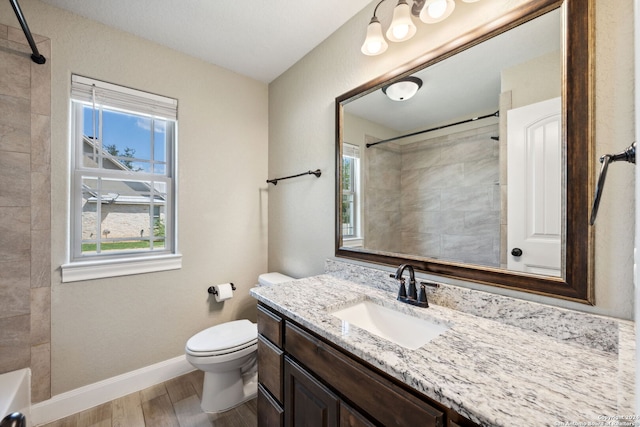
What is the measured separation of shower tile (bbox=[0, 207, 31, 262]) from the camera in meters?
1.40

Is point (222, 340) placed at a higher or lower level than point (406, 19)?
lower

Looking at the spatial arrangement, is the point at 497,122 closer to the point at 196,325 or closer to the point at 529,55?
the point at 529,55

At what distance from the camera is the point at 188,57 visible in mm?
2014

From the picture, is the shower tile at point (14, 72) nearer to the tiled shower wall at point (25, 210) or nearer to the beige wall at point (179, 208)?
the tiled shower wall at point (25, 210)

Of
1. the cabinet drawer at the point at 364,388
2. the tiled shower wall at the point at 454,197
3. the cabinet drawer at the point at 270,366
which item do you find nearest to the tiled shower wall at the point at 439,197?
the tiled shower wall at the point at 454,197

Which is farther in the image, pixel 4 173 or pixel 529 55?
pixel 4 173

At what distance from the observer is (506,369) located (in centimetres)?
66

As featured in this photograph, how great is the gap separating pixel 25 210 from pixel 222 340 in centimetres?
136

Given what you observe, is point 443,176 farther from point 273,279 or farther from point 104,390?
point 104,390

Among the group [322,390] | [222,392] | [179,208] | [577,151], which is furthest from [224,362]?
[577,151]

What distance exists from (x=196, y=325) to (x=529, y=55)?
8.42 ft

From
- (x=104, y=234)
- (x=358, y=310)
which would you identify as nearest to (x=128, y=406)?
(x=104, y=234)

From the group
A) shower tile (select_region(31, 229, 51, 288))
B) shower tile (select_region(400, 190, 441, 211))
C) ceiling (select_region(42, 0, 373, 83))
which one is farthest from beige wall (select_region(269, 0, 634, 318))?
shower tile (select_region(31, 229, 51, 288))

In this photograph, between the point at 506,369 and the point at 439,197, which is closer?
the point at 506,369
